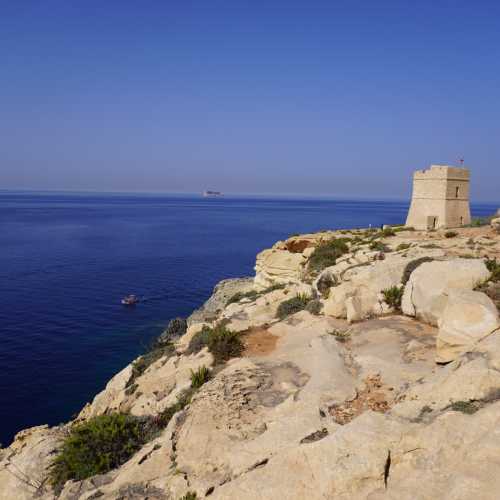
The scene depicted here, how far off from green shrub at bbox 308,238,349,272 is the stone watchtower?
11.3m

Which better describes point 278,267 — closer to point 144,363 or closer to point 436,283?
point 144,363

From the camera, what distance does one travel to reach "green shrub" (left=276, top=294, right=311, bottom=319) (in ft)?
61.1

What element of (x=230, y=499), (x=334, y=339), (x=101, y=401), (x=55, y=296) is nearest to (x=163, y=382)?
(x=101, y=401)

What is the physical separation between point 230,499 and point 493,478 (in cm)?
381

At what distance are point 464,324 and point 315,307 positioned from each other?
758cm

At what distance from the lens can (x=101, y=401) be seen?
626 inches

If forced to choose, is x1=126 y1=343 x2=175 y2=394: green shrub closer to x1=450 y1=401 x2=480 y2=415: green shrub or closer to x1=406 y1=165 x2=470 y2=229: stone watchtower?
x1=450 y1=401 x2=480 y2=415: green shrub

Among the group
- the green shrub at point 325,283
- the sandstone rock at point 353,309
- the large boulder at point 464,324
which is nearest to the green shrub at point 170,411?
the sandstone rock at point 353,309

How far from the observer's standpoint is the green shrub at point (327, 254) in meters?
26.3

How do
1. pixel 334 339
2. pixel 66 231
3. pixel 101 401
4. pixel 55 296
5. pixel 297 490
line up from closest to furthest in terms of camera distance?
pixel 297 490 → pixel 334 339 → pixel 101 401 → pixel 55 296 → pixel 66 231

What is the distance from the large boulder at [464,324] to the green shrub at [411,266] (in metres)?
5.19

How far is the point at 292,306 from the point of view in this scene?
18.9 metres

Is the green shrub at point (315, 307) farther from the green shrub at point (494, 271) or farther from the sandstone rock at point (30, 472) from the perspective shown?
the sandstone rock at point (30, 472)

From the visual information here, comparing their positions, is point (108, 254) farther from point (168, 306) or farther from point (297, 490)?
point (297, 490)
